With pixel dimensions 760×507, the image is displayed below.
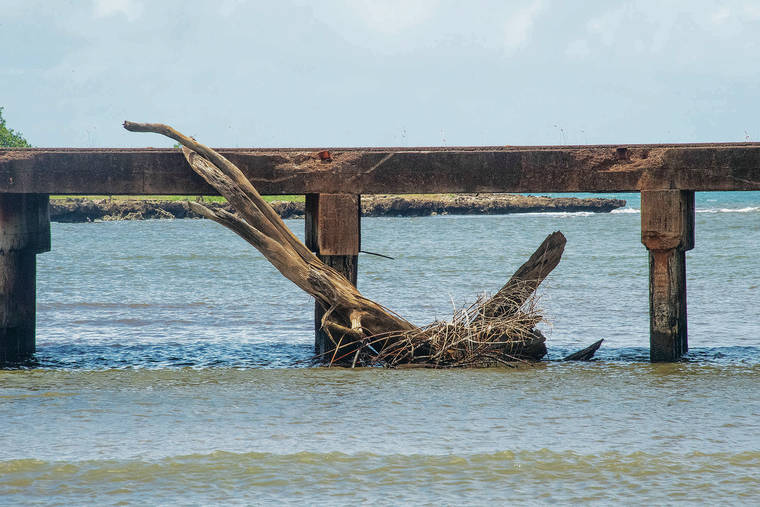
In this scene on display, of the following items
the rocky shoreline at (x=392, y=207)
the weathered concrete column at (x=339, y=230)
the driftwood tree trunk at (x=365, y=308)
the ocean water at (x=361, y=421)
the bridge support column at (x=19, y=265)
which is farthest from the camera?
the rocky shoreline at (x=392, y=207)

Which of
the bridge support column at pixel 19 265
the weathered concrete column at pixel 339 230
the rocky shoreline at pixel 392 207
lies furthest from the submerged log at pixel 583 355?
the rocky shoreline at pixel 392 207

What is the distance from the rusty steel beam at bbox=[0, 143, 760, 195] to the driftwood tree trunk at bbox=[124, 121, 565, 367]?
0.39m

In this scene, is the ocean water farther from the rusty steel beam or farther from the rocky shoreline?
the rocky shoreline

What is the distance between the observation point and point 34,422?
28.8 ft

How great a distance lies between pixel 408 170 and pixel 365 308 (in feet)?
5.43

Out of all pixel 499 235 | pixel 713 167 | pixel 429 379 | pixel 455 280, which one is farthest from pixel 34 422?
pixel 499 235

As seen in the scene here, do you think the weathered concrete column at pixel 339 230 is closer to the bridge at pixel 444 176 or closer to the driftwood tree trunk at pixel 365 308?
the bridge at pixel 444 176

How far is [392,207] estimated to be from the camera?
3588 inches

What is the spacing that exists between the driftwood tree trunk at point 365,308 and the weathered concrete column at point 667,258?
1.40 meters

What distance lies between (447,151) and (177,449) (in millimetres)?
4741

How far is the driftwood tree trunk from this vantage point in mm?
10562

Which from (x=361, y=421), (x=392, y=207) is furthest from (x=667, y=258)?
(x=392, y=207)

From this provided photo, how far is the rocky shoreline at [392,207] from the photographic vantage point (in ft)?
274

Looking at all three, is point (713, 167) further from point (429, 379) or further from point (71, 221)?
point (71, 221)
